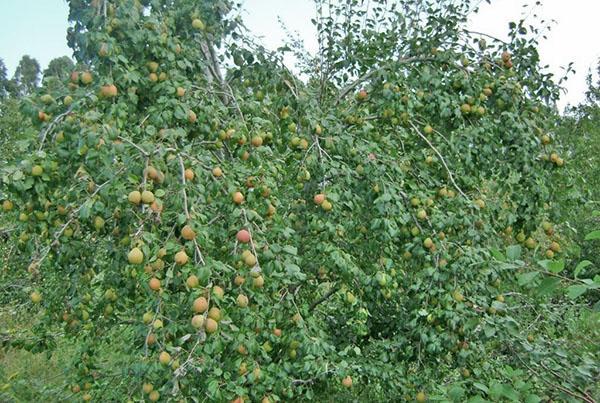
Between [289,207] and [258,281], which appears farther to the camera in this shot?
[289,207]

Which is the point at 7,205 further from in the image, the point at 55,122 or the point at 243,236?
the point at 243,236

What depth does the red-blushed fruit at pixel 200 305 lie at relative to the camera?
5.83ft

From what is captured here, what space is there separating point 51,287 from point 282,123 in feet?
5.02

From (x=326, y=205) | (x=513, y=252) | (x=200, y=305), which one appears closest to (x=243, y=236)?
(x=200, y=305)

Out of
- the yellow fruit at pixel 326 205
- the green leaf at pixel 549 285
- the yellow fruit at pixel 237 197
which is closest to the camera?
the green leaf at pixel 549 285

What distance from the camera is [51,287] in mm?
3104

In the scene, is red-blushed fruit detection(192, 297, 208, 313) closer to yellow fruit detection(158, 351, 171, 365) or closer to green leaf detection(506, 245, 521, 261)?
yellow fruit detection(158, 351, 171, 365)

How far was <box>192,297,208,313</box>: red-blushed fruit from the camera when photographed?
5.83 feet

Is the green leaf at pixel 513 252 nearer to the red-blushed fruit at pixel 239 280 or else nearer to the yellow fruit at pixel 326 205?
the red-blushed fruit at pixel 239 280

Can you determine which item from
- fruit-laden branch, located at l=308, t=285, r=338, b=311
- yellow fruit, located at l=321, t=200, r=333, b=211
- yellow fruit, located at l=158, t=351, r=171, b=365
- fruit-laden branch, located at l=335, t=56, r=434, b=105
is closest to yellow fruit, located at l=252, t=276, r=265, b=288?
yellow fruit, located at l=158, t=351, r=171, b=365

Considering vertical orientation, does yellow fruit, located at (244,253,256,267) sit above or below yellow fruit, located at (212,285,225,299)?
above

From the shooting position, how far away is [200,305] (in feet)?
5.84

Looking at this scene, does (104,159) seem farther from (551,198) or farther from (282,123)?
(551,198)

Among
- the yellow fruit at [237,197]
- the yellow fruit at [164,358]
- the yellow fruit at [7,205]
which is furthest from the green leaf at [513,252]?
the yellow fruit at [7,205]
